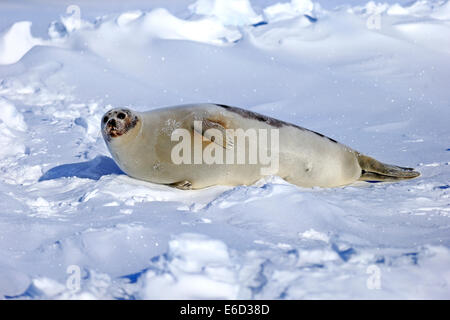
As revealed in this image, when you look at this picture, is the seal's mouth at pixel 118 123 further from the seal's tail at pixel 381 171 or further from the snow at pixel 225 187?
the seal's tail at pixel 381 171

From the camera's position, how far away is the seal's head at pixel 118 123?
3449 mm

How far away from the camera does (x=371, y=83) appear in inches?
250

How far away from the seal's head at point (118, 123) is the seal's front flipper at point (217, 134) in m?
0.50

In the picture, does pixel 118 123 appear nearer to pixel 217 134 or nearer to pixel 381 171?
A: pixel 217 134

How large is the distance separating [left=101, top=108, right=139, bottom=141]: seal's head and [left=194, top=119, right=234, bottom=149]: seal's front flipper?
504 millimetres

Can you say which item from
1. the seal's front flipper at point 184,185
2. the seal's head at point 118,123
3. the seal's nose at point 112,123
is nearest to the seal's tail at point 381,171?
the seal's front flipper at point 184,185

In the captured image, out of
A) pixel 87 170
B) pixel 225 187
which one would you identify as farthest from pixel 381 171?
pixel 87 170

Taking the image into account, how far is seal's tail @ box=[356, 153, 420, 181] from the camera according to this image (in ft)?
11.8

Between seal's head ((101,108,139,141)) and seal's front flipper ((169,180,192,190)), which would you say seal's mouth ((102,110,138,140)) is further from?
seal's front flipper ((169,180,192,190))

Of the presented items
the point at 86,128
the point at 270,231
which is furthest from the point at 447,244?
the point at 86,128

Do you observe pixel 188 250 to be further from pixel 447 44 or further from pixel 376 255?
pixel 447 44

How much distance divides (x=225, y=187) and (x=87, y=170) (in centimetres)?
118

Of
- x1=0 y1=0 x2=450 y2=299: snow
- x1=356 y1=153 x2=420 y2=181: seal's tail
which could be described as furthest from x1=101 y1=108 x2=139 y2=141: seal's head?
x1=356 y1=153 x2=420 y2=181: seal's tail

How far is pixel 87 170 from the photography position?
390cm
